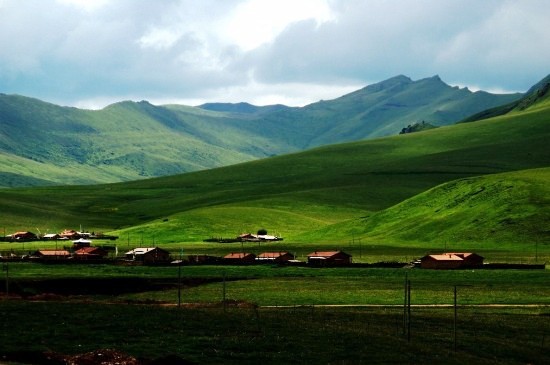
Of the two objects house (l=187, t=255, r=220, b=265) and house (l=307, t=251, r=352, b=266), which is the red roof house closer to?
house (l=187, t=255, r=220, b=265)

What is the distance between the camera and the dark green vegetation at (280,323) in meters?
59.1

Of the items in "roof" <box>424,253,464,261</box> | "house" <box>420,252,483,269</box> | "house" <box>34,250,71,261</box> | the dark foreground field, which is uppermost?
"house" <box>34,250,71,261</box>

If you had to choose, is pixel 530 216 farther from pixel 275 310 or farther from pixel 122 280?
pixel 275 310

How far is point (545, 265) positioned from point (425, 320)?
71226 mm

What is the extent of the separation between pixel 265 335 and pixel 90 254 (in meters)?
107

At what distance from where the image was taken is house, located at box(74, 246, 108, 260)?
6284 inches

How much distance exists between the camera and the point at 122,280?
108 meters

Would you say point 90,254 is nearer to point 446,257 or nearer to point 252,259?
point 252,259

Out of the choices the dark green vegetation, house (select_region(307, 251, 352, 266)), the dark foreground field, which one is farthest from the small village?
the dark foreground field

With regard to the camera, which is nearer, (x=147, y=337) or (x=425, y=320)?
(x=147, y=337)

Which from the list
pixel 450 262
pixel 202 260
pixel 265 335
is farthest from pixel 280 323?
pixel 202 260

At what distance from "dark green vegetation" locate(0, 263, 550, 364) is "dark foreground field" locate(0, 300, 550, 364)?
0.08 meters

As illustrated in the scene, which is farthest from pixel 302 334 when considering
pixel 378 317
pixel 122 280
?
pixel 122 280

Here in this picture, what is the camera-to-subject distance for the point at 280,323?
6981 cm
